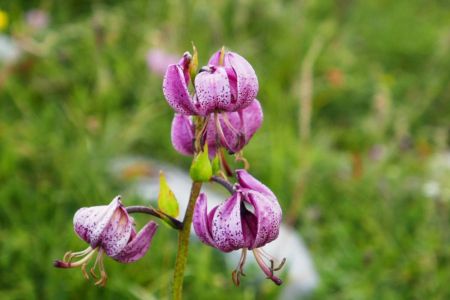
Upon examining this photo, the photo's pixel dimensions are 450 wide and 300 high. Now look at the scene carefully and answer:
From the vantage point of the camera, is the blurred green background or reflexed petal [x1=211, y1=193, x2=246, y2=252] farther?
the blurred green background

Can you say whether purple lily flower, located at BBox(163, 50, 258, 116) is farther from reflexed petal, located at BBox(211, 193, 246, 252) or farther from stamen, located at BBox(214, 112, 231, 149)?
reflexed petal, located at BBox(211, 193, 246, 252)

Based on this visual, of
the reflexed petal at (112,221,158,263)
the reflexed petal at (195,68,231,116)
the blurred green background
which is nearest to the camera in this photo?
the reflexed petal at (195,68,231,116)

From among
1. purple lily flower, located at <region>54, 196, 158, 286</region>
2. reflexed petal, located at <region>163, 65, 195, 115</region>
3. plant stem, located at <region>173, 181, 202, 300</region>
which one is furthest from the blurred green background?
reflexed petal, located at <region>163, 65, 195, 115</region>

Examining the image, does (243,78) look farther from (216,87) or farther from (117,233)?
(117,233)

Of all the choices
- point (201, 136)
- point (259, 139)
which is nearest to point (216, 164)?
point (201, 136)

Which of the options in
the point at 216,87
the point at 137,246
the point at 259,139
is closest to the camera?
the point at 216,87
